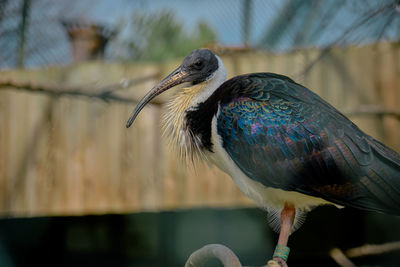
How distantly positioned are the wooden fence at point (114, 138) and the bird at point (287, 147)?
1728mm

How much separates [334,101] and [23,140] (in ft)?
7.62

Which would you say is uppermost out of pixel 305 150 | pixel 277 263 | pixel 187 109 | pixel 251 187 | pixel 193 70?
pixel 193 70

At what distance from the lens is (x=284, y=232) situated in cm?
182

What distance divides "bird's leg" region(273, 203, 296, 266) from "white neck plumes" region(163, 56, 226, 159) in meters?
0.37

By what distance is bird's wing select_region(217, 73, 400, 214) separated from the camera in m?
1.68

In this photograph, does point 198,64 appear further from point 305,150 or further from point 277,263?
point 277,263

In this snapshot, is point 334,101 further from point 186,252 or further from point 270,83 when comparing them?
point 270,83

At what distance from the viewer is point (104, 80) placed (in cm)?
379

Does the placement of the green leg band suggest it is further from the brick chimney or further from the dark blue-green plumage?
the brick chimney

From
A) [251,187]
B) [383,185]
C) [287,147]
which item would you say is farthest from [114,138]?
[383,185]

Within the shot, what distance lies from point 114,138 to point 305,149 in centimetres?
232

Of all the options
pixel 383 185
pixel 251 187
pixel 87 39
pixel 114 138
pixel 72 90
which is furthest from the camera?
pixel 114 138

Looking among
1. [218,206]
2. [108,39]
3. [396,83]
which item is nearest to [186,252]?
[218,206]

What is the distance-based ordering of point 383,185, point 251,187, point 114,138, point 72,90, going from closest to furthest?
point 383,185
point 251,187
point 72,90
point 114,138
